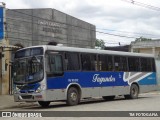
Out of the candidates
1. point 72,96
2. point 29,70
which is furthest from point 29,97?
point 72,96

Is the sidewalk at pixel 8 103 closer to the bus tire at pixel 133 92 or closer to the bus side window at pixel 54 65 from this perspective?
the bus side window at pixel 54 65

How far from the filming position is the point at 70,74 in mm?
20953

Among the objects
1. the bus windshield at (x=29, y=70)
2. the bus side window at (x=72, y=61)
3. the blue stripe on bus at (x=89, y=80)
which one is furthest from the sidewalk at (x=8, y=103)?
the bus side window at (x=72, y=61)

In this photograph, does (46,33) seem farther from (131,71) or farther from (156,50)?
(156,50)

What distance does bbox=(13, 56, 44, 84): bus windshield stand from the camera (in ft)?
64.1

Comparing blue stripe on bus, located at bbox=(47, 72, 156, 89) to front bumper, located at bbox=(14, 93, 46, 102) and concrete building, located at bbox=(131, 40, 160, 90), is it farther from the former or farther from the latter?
concrete building, located at bbox=(131, 40, 160, 90)

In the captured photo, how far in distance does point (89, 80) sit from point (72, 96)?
182 centimetres

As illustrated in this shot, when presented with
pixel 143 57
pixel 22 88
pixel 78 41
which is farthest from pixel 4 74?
pixel 78 41

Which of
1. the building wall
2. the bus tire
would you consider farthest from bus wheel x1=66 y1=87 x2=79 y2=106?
the building wall

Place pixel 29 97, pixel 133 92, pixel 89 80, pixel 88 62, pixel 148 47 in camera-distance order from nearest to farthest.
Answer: pixel 29 97, pixel 89 80, pixel 88 62, pixel 133 92, pixel 148 47

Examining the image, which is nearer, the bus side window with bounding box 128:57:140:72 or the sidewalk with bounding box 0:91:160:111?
the sidewalk with bounding box 0:91:160:111

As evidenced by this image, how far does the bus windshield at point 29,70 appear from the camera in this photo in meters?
19.5

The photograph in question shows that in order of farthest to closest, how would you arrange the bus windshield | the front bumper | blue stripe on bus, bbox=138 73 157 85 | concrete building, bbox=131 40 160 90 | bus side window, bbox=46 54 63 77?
concrete building, bbox=131 40 160 90 < blue stripe on bus, bbox=138 73 157 85 < bus side window, bbox=46 54 63 77 < the bus windshield < the front bumper

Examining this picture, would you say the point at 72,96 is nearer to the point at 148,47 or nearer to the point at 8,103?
the point at 8,103
